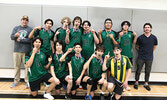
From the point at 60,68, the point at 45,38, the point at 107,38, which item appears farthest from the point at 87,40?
the point at 45,38

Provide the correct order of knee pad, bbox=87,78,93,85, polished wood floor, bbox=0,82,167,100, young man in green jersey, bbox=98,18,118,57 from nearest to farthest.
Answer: knee pad, bbox=87,78,93,85 → polished wood floor, bbox=0,82,167,100 → young man in green jersey, bbox=98,18,118,57

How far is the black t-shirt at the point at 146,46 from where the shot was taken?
3.02 metres

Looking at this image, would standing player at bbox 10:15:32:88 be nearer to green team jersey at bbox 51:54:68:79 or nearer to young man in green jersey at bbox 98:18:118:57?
green team jersey at bbox 51:54:68:79

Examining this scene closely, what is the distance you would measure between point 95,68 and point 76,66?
394 mm

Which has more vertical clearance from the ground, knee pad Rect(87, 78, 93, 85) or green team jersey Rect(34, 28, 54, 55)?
green team jersey Rect(34, 28, 54, 55)

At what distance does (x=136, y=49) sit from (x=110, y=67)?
119cm

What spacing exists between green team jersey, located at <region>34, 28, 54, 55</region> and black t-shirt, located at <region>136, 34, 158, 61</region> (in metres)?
2.19

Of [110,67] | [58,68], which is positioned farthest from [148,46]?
[58,68]

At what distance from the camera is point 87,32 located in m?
2.87

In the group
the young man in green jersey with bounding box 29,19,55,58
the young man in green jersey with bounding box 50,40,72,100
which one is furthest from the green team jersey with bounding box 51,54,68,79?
the young man in green jersey with bounding box 29,19,55,58

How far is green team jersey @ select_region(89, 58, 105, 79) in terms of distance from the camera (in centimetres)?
254

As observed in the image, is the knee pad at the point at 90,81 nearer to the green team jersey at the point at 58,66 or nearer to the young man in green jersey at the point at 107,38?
the green team jersey at the point at 58,66

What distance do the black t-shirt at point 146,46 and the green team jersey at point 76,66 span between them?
1.59 metres

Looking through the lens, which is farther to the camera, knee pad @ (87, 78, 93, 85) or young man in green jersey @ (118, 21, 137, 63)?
young man in green jersey @ (118, 21, 137, 63)
